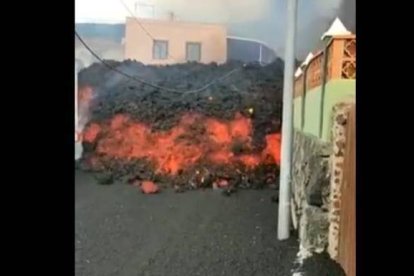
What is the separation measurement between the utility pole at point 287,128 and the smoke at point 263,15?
0.04ft

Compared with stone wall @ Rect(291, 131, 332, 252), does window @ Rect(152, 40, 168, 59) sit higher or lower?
higher

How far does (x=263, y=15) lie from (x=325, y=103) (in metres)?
0.22

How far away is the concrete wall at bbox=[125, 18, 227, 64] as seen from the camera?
1.02m

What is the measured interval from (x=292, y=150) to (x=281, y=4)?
0.30 meters

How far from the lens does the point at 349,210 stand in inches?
41.6

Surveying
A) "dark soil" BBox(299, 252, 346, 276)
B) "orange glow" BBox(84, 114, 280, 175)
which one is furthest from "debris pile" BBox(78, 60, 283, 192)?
"dark soil" BBox(299, 252, 346, 276)

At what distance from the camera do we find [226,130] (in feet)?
3.41

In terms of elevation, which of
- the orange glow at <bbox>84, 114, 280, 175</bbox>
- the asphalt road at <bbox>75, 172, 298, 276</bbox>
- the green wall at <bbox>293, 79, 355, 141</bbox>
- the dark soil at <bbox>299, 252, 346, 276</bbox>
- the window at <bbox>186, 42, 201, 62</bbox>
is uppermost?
the window at <bbox>186, 42, 201, 62</bbox>

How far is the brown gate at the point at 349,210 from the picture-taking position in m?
1.04

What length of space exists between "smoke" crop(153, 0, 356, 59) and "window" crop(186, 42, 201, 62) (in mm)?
53

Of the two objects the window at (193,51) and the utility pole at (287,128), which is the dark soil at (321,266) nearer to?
the utility pole at (287,128)

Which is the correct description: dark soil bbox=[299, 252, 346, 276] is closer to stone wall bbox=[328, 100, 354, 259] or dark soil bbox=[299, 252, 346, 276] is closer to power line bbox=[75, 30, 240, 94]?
stone wall bbox=[328, 100, 354, 259]
